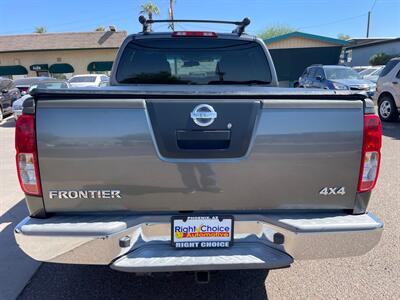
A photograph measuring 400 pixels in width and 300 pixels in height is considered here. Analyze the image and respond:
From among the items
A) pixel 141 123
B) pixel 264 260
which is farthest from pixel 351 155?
pixel 141 123

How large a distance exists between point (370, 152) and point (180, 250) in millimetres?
1394

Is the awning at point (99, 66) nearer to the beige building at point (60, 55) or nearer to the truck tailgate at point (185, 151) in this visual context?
the beige building at point (60, 55)

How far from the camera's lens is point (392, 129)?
34.7 ft

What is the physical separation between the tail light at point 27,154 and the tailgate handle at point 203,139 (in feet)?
2.96

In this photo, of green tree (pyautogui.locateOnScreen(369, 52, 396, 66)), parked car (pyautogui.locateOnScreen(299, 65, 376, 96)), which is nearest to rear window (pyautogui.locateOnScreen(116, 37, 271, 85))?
parked car (pyautogui.locateOnScreen(299, 65, 376, 96))

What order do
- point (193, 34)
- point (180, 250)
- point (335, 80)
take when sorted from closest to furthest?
1. point (180, 250)
2. point (193, 34)
3. point (335, 80)

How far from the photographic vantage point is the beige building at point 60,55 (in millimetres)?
32312

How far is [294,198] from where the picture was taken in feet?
7.49

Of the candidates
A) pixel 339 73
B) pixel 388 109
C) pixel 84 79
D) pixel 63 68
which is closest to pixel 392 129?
pixel 388 109

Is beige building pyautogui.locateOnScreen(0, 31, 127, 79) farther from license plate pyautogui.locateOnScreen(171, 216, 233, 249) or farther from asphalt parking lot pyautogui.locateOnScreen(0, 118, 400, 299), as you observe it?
license plate pyautogui.locateOnScreen(171, 216, 233, 249)

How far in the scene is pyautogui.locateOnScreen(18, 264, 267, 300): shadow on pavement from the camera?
2924mm

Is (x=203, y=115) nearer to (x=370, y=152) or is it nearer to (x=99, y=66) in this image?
(x=370, y=152)

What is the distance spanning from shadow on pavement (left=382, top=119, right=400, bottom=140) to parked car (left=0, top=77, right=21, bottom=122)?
13.5 meters

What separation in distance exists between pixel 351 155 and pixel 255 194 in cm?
67
